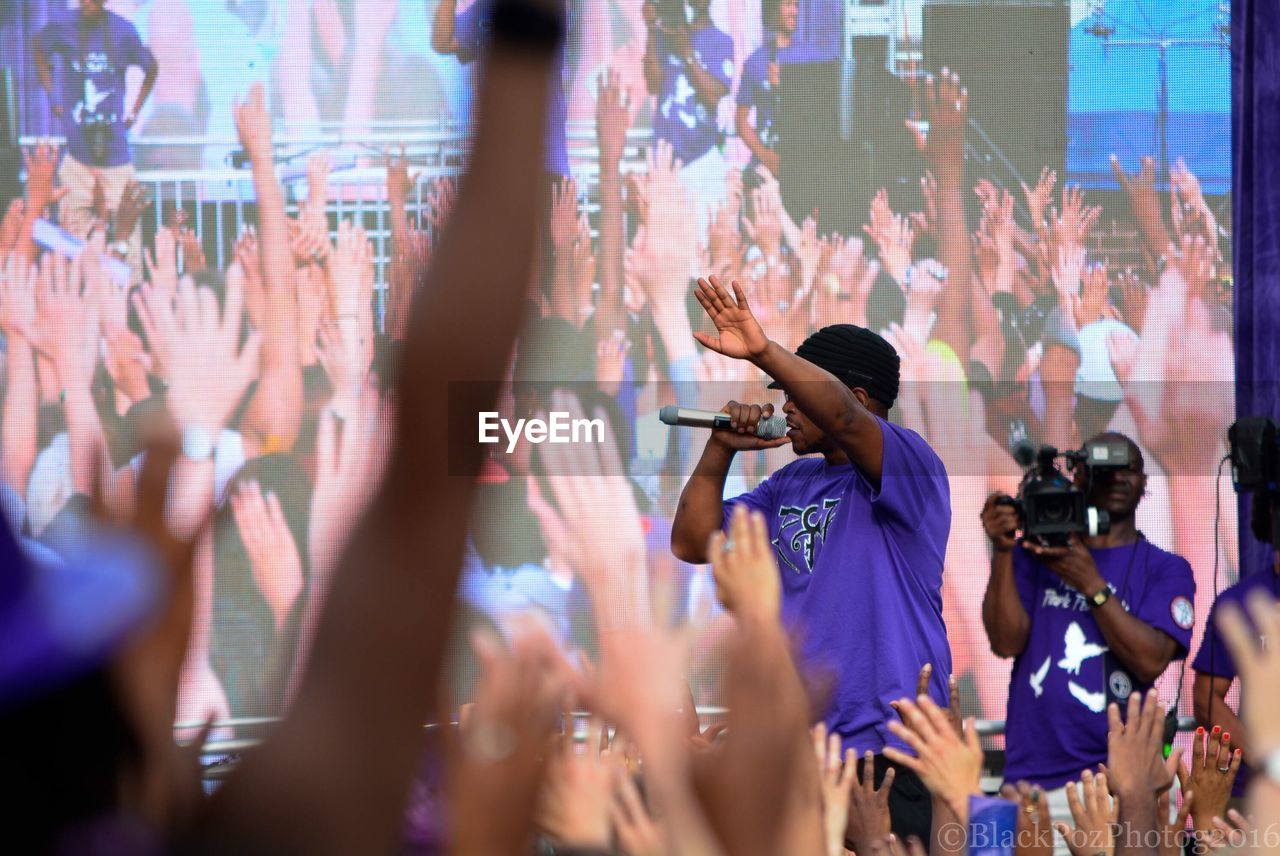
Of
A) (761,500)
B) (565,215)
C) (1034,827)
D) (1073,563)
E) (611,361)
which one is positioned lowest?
(1034,827)

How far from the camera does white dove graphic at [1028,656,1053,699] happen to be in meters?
3.14

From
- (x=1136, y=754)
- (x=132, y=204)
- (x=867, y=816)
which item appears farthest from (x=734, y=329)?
(x=132, y=204)

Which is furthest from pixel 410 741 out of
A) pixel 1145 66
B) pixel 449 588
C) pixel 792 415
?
pixel 1145 66

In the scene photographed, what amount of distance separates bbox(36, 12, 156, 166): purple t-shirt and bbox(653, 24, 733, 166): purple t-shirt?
3.91 feet

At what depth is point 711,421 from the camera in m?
2.73

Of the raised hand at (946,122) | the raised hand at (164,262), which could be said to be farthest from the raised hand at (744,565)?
the raised hand at (164,262)

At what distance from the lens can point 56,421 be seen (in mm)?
3270

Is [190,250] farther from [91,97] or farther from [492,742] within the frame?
[492,742]

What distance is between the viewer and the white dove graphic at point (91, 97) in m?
3.30

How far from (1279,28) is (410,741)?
345cm

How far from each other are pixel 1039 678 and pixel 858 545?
933 mm

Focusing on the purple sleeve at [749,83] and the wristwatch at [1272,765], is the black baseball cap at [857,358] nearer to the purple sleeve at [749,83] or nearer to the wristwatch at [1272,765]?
the purple sleeve at [749,83]

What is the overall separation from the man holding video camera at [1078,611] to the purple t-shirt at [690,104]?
41.9 inches

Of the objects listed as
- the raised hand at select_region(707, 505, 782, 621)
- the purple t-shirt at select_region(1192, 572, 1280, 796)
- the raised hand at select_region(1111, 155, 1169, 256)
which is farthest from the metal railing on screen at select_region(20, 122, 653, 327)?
the raised hand at select_region(707, 505, 782, 621)
